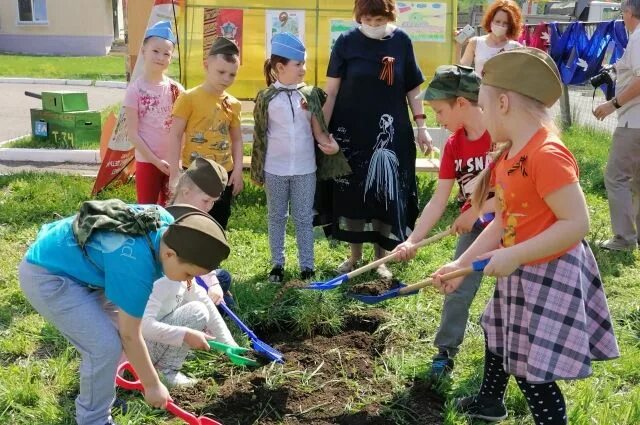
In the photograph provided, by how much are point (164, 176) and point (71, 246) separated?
216 centimetres

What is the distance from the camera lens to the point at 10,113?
11945 millimetres

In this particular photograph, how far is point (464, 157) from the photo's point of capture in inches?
129

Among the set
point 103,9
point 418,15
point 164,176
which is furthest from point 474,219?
point 103,9

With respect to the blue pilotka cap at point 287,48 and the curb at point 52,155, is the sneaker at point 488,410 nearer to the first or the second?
the blue pilotka cap at point 287,48

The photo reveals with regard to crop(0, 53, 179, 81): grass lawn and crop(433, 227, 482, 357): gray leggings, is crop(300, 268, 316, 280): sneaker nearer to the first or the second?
crop(433, 227, 482, 357): gray leggings

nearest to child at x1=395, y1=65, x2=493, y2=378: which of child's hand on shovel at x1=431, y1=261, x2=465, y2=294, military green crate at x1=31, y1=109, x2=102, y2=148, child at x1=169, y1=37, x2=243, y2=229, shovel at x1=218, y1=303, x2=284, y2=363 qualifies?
child's hand on shovel at x1=431, y1=261, x2=465, y2=294

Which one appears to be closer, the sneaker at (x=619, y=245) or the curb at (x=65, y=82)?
the sneaker at (x=619, y=245)

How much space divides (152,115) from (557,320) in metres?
3.03

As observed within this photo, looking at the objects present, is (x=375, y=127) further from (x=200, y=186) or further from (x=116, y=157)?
(x=116, y=157)

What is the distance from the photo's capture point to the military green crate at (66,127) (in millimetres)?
8523

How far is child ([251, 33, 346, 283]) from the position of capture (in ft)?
14.3

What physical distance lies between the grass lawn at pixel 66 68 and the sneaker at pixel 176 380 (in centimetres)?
1584

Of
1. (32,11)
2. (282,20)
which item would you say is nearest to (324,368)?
(282,20)

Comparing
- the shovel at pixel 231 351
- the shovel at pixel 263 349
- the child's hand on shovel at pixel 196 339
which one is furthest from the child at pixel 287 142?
the child's hand on shovel at pixel 196 339
